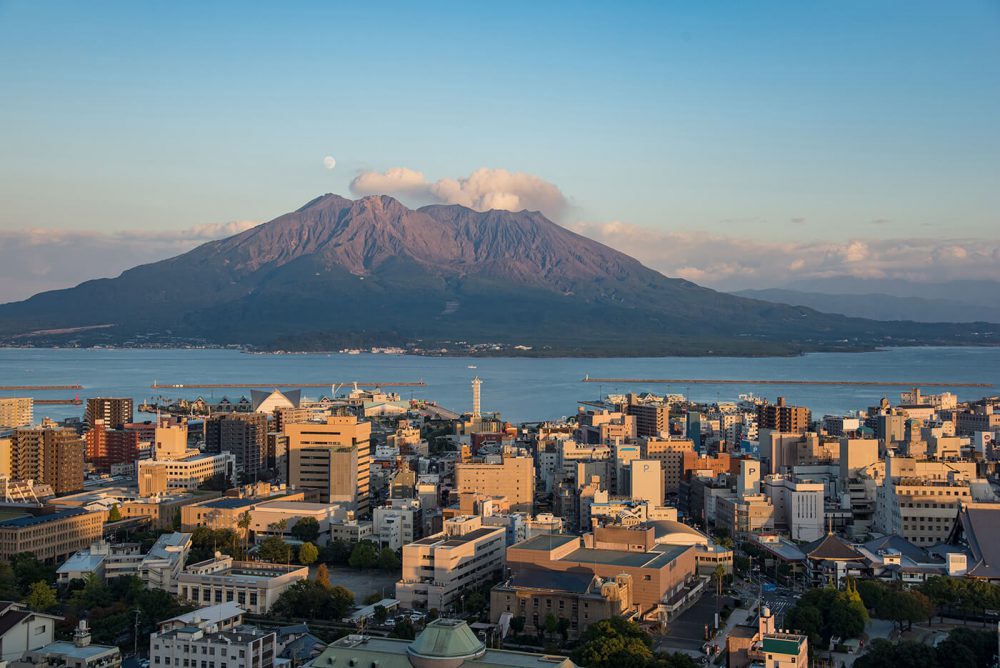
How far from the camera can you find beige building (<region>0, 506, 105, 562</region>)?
46.1 ft

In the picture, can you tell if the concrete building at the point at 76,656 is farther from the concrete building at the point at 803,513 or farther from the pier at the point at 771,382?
the pier at the point at 771,382

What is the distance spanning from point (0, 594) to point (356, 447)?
23.3 feet

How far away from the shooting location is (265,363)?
72.9m

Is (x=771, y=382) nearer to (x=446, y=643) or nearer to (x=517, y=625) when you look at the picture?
(x=517, y=625)

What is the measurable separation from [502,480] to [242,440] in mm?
8054

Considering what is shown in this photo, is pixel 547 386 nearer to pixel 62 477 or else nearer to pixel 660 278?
pixel 62 477

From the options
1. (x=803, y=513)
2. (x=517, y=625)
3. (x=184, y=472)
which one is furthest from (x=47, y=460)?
→ (x=803, y=513)

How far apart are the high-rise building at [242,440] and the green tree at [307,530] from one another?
26.8ft

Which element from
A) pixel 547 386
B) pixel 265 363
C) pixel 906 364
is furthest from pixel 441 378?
pixel 906 364

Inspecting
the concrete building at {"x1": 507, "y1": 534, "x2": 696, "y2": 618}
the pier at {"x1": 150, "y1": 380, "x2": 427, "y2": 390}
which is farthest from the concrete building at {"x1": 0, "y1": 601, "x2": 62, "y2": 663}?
the pier at {"x1": 150, "y1": 380, "x2": 427, "y2": 390}

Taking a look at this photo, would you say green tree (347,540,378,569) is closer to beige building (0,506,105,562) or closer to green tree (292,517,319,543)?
green tree (292,517,319,543)

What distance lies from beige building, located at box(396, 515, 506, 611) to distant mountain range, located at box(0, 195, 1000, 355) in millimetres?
63147

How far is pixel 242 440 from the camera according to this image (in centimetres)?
2384

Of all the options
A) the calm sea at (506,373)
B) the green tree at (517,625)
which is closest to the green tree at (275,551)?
the green tree at (517,625)
